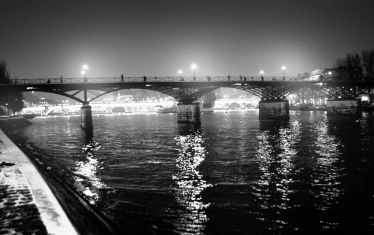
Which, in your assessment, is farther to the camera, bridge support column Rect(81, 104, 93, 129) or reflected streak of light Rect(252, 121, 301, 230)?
bridge support column Rect(81, 104, 93, 129)

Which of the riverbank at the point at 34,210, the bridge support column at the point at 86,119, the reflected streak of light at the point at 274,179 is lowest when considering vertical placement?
the reflected streak of light at the point at 274,179

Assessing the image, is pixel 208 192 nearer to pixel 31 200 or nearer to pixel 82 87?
pixel 31 200

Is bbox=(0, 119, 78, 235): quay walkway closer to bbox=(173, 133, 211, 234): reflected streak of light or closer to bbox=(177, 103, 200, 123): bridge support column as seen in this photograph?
bbox=(173, 133, 211, 234): reflected streak of light

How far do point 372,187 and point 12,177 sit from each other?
1656cm

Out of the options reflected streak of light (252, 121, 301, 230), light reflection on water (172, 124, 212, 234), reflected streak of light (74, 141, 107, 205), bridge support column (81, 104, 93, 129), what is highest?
bridge support column (81, 104, 93, 129)

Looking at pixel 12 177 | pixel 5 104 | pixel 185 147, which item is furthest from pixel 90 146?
Answer: pixel 5 104

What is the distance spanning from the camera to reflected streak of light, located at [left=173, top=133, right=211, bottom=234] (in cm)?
1251

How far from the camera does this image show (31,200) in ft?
36.1

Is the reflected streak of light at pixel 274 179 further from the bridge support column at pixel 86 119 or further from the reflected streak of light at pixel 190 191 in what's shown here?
the bridge support column at pixel 86 119

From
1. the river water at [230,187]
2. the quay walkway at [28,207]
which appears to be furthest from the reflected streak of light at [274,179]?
the quay walkway at [28,207]

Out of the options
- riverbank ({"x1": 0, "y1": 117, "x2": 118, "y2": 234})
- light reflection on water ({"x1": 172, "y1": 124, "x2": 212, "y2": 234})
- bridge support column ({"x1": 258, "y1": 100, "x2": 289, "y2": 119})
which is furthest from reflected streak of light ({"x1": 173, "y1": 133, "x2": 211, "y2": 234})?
bridge support column ({"x1": 258, "y1": 100, "x2": 289, "y2": 119})

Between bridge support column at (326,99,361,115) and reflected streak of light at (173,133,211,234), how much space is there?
6339 centimetres

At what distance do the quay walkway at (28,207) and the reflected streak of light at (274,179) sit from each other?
23.4 feet

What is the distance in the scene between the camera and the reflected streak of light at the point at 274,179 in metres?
14.1
